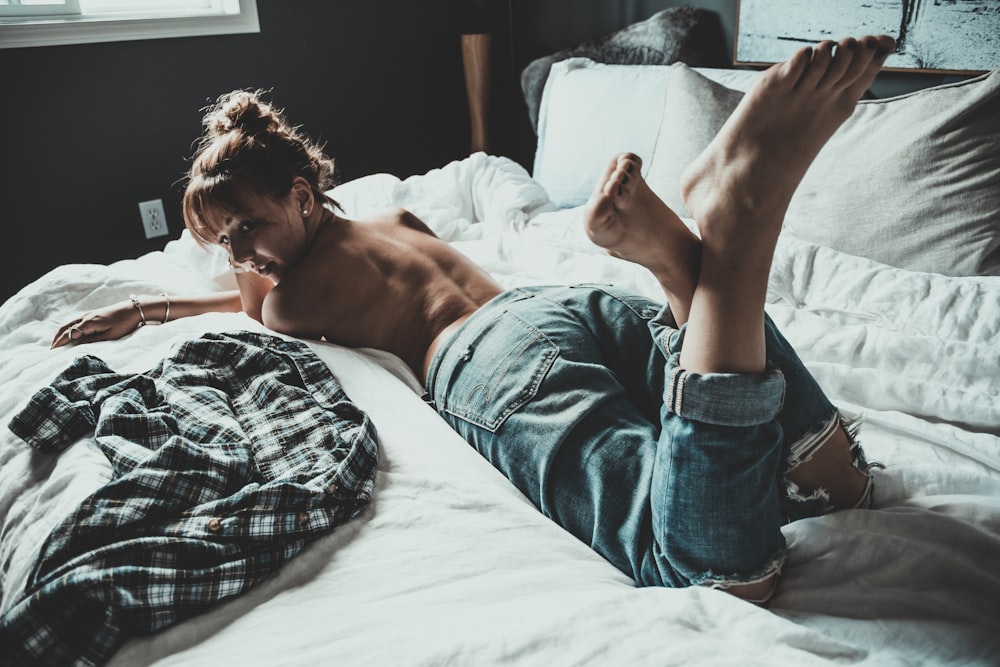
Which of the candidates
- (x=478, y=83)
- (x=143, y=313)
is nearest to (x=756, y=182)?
(x=143, y=313)

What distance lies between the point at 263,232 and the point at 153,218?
1.42 metres

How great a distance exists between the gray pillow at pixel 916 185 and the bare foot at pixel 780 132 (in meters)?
0.80

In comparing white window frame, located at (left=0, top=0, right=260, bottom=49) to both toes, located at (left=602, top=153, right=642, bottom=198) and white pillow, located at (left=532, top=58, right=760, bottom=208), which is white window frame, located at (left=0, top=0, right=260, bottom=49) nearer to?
white pillow, located at (left=532, top=58, right=760, bottom=208)

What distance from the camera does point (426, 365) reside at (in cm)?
131

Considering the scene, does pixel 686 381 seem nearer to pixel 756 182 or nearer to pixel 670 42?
pixel 756 182

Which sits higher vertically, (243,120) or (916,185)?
(243,120)

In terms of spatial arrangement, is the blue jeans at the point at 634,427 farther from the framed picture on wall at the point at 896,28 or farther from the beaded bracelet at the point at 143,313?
the framed picture on wall at the point at 896,28

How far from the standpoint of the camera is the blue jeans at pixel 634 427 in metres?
0.77

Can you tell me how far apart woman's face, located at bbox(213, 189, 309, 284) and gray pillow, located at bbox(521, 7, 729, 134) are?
4.89 ft

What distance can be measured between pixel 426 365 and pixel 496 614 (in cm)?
63

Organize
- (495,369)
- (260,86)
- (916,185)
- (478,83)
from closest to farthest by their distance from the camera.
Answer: (495,369)
(916,185)
(260,86)
(478,83)

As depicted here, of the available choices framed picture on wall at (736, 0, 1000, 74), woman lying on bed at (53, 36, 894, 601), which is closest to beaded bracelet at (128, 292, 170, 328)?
woman lying on bed at (53, 36, 894, 601)

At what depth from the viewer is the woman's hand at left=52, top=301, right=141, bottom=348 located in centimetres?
133

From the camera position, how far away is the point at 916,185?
5.03 feet
